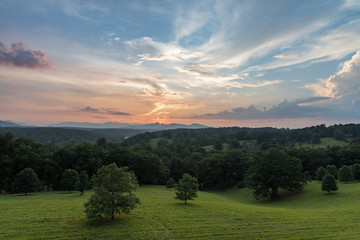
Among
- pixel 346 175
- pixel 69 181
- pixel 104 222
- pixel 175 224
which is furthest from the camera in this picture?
pixel 346 175

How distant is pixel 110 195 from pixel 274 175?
41.1m

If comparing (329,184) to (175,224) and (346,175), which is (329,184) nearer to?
(346,175)

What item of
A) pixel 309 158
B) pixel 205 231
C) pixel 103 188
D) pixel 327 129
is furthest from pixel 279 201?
pixel 327 129

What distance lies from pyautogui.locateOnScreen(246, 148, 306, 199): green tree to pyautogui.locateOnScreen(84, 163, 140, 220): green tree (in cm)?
3536

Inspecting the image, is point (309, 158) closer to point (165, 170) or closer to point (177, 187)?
point (165, 170)

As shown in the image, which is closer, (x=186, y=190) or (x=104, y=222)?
(x=104, y=222)

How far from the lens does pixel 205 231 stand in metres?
23.4

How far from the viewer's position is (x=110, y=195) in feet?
82.2

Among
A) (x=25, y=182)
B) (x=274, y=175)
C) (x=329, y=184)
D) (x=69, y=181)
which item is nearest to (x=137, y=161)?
(x=69, y=181)

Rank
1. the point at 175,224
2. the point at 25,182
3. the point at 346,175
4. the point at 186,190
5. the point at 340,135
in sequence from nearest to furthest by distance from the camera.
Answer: the point at 175,224 < the point at 186,190 < the point at 25,182 < the point at 346,175 < the point at 340,135

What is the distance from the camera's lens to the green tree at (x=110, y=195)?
80.2 ft

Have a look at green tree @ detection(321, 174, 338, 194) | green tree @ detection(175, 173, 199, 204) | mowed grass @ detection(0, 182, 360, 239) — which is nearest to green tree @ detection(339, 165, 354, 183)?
green tree @ detection(321, 174, 338, 194)

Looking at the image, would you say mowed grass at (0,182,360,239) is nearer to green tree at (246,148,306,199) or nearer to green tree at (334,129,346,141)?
green tree at (246,148,306,199)

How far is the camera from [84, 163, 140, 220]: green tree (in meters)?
24.5
